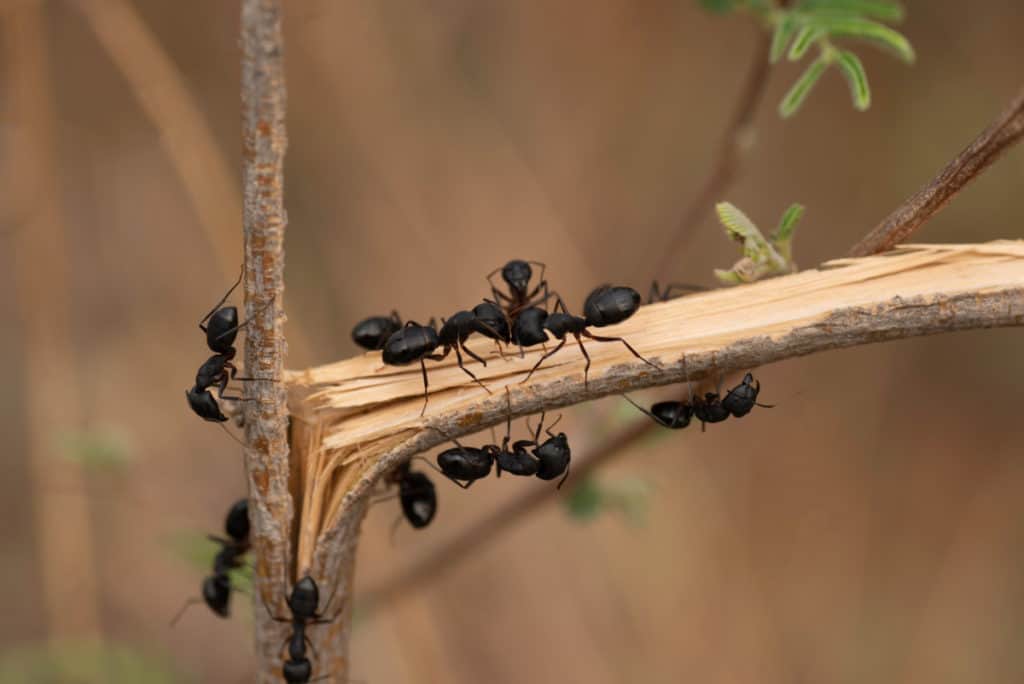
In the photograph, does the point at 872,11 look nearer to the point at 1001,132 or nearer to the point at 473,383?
the point at 1001,132

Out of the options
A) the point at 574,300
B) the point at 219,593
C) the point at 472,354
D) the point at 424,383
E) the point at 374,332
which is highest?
the point at 574,300

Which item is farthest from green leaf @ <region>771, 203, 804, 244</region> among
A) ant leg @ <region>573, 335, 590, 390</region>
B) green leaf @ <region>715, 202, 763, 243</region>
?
ant leg @ <region>573, 335, 590, 390</region>

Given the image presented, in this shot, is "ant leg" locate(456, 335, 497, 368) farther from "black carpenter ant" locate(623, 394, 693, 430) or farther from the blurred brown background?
the blurred brown background

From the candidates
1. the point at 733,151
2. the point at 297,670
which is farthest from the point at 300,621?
the point at 733,151

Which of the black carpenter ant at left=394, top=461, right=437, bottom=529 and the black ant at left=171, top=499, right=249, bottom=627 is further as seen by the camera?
the black carpenter ant at left=394, top=461, right=437, bottom=529

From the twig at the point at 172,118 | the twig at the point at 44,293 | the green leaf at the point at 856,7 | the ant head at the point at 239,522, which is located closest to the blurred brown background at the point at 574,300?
the twig at the point at 44,293

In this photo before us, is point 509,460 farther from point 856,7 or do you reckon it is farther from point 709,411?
point 856,7
